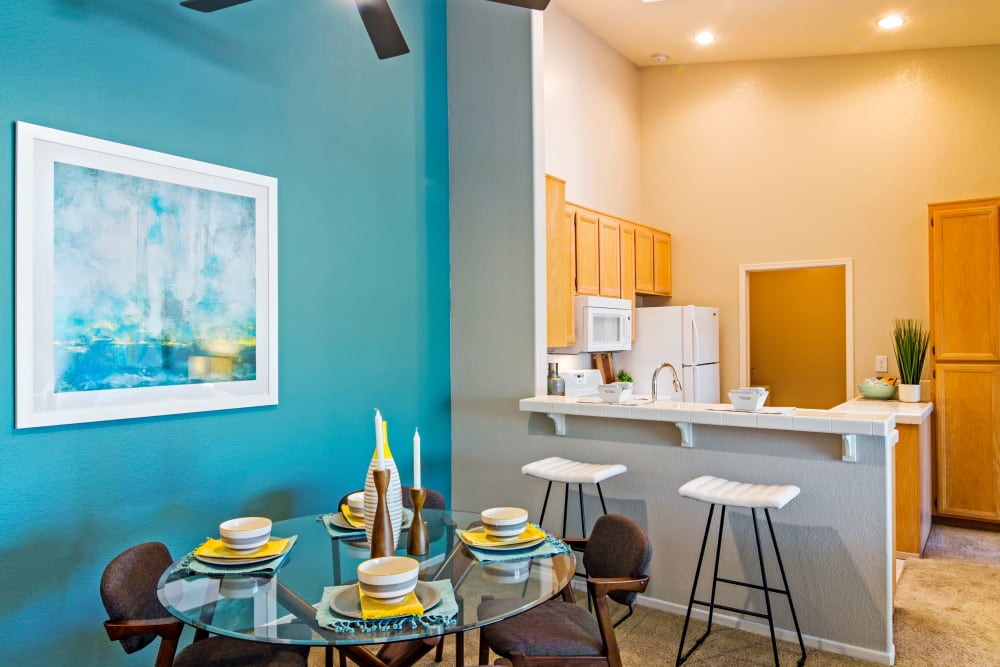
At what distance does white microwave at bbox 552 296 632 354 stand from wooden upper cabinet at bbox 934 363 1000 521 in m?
2.12

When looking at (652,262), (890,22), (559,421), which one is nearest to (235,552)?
(559,421)

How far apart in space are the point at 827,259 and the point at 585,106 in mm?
2248

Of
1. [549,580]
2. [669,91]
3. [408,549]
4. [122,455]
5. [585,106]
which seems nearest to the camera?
[549,580]

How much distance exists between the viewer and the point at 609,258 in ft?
16.9

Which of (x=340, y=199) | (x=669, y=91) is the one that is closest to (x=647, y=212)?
(x=669, y=91)

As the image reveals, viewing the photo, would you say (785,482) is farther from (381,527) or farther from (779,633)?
(381,527)

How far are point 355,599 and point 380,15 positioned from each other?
1926 millimetres

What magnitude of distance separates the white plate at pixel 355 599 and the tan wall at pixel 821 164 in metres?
4.66

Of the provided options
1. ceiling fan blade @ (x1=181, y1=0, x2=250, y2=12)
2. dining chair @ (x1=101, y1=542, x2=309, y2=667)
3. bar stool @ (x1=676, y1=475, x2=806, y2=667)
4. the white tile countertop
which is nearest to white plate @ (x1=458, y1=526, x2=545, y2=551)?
dining chair @ (x1=101, y1=542, x2=309, y2=667)

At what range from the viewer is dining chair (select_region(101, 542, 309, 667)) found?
6.24 ft

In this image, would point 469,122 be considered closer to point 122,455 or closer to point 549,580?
point 122,455

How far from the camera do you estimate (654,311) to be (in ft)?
18.1

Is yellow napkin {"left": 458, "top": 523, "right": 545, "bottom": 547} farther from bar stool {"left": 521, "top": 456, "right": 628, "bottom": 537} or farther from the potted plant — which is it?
the potted plant

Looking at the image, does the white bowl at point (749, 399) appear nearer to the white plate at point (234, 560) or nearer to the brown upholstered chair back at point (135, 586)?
the white plate at point (234, 560)
